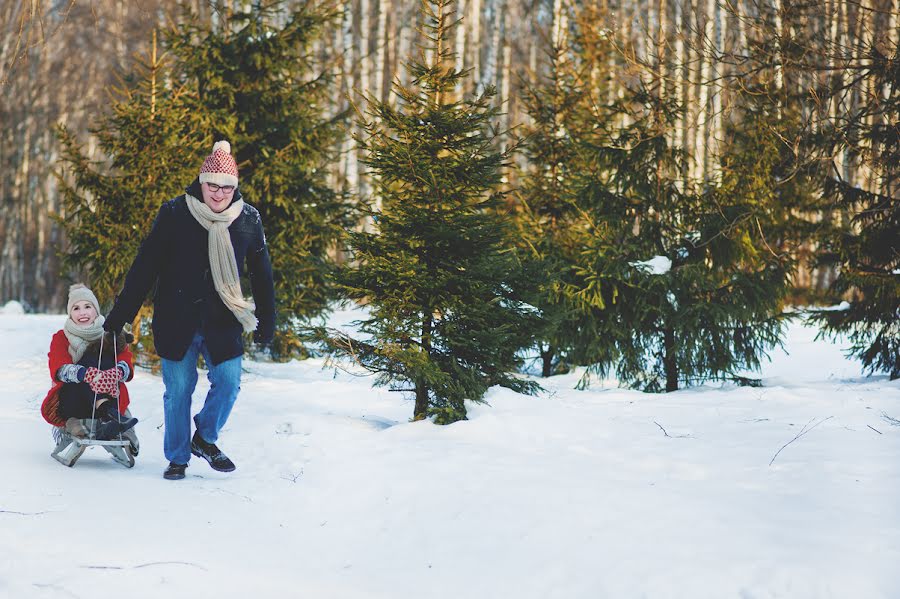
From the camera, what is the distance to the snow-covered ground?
3227 mm

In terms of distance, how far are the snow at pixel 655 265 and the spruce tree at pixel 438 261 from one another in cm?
279

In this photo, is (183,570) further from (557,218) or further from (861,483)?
(557,218)

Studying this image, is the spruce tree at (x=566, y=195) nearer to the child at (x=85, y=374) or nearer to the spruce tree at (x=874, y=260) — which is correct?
the spruce tree at (x=874, y=260)

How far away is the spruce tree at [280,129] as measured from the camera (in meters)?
10.1

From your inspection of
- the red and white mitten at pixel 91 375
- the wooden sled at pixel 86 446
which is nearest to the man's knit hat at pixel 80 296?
the red and white mitten at pixel 91 375

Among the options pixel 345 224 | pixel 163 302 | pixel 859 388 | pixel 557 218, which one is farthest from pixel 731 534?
pixel 345 224

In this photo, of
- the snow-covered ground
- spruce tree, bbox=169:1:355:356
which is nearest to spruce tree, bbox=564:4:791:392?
the snow-covered ground

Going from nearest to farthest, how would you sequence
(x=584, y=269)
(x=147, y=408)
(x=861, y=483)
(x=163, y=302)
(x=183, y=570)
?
1. (x=183, y=570)
2. (x=861, y=483)
3. (x=163, y=302)
4. (x=147, y=408)
5. (x=584, y=269)

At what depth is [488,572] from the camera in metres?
3.49

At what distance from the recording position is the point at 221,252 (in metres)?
4.82

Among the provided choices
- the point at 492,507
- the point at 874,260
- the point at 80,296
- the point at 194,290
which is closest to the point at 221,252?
the point at 194,290

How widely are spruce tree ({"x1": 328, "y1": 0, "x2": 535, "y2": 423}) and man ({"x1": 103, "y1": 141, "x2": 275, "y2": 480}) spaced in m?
1.16

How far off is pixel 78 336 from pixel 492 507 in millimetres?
3036

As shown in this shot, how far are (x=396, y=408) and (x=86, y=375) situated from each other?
116 inches
